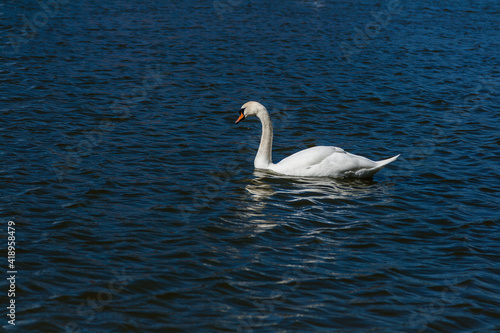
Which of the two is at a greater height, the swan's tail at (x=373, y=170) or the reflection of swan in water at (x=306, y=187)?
the swan's tail at (x=373, y=170)

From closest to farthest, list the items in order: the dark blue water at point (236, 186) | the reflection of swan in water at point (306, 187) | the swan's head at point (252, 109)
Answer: the dark blue water at point (236, 186) < the reflection of swan in water at point (306, 187) < the swan's head at point (252, 109)

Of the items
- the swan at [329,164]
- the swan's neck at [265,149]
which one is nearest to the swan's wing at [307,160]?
the swan at [329,164]

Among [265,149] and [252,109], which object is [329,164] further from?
[252,109]

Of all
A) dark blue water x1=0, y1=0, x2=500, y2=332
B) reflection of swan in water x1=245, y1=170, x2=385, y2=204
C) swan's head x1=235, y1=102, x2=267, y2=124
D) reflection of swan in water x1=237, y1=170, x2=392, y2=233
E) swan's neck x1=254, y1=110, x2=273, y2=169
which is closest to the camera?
dark blue water x1=0, y1=0, x2=500, y2=332

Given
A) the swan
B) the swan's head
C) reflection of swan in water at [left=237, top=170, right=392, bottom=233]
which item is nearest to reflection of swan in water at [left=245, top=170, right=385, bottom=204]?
reflection of swan in water at [left=237, top=170, right=392, bottom=233]

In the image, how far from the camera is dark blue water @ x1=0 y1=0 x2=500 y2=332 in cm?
827

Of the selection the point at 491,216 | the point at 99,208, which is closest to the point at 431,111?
the point at 491,216

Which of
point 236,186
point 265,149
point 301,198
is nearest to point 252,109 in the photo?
point 265,149

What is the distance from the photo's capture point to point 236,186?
12.5 meters

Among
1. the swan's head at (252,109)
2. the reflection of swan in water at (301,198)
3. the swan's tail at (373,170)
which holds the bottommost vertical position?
the reflection of swan in water at (301,198)

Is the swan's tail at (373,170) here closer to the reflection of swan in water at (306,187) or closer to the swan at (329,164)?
the swan at (329,164)

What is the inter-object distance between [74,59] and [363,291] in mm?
14503

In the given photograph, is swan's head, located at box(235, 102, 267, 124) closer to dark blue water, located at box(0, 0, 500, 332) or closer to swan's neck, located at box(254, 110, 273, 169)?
swan's neck, located at box(254, 110, 273, 169)

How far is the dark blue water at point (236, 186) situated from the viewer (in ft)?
27.1
